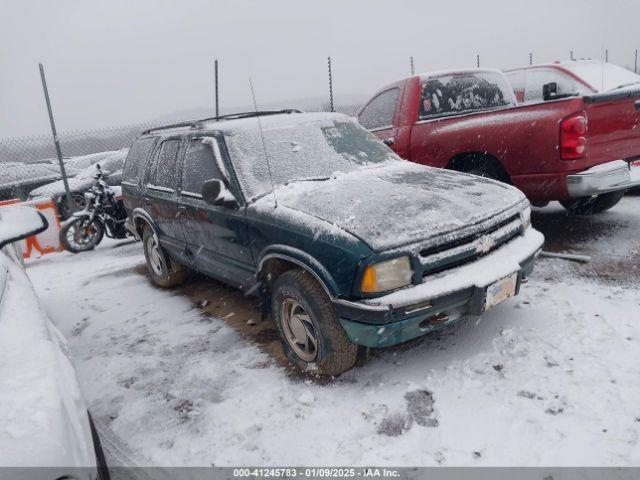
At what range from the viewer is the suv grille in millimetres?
2799

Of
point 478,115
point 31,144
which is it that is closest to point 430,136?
point 478,115

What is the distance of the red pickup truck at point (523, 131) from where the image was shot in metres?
4.31

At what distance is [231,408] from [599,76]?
22.2ft

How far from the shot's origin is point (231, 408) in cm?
300

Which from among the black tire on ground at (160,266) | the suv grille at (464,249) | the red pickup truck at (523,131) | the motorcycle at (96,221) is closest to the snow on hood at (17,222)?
the suv grille at (464,249)

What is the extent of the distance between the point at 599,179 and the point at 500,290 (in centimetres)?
212

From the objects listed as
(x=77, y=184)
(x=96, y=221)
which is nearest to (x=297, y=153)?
(x=96, y=221)

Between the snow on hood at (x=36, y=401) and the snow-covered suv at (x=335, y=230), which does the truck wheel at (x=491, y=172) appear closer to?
the snow-covered suv at (x=335, y=230)

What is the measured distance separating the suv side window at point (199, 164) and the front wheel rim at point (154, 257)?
136 centimetres

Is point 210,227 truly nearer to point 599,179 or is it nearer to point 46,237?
point 599,179

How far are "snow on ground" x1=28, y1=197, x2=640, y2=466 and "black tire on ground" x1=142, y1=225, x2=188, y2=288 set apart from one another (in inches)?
31.5

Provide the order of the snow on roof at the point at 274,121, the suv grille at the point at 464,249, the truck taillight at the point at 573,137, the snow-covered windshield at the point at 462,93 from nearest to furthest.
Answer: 1. the suv grille at the point at 464,249
2. the snow on roof at the point at 274,121
3. the truck taillight at the point at 573,137
4. the snow-covered windshield at the point at 462,93

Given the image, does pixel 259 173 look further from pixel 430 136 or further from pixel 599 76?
pixel 599 76

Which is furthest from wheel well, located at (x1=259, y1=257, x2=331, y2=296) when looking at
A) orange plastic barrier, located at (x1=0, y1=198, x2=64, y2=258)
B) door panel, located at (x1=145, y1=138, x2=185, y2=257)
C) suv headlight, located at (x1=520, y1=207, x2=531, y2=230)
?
orange plastic barrier, located at (x1=0, y1=198, x2=64, y2=258)
